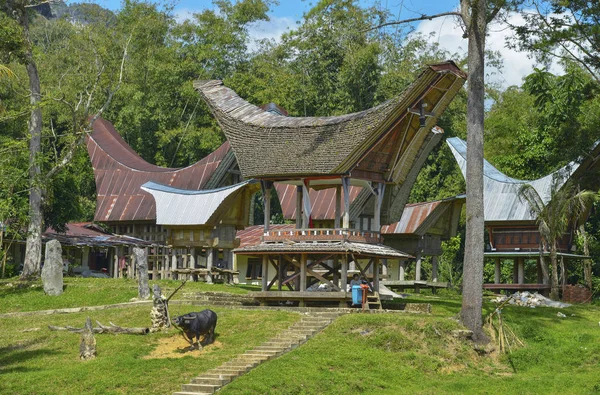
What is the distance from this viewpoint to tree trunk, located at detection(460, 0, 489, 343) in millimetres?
26125

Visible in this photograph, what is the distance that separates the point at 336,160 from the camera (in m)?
29.4

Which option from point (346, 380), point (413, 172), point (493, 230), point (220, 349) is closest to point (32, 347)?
point (220, 349)

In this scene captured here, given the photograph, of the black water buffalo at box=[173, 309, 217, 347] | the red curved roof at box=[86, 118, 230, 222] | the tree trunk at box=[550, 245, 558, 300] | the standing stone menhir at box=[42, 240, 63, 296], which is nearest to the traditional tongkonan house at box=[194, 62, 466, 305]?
the black water buffalo at box=[173, 309, 217, 347]

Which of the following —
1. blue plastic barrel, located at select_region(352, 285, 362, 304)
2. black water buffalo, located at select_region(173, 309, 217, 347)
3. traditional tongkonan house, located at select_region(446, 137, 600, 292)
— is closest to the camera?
black water buffalo, located at select_region(173, 309, 217, 347)

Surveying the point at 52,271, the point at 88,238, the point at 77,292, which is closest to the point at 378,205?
the point at 77,292

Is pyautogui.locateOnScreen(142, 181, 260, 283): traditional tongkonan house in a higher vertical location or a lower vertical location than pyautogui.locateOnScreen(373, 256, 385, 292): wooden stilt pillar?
higher

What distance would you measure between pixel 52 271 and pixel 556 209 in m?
18.7

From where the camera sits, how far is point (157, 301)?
24.8 m

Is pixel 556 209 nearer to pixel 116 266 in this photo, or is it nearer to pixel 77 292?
pixel 77 292

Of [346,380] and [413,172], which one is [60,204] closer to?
[413,172]

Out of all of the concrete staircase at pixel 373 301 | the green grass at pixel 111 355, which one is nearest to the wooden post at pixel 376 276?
the concrete staircase at pixel 373 301

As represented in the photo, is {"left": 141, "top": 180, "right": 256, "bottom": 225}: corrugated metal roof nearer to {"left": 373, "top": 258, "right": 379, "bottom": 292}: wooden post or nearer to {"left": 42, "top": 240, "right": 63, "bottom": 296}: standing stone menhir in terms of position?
{"left": 42, "top": 240, "right": 63, "bottom": 296}: standing stone menhir

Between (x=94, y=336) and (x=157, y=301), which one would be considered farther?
(x=157, y=301)

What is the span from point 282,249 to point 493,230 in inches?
581
